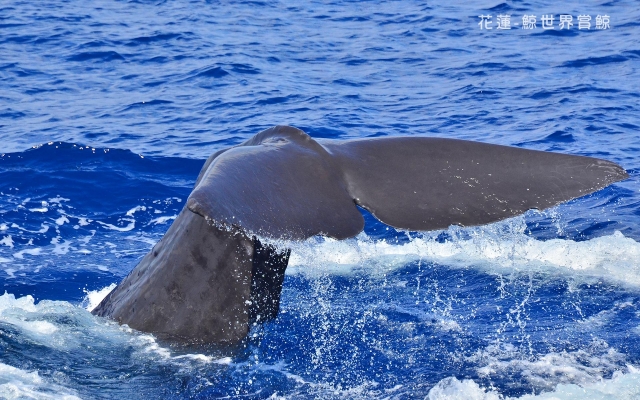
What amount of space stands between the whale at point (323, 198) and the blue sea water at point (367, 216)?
28 centimetres

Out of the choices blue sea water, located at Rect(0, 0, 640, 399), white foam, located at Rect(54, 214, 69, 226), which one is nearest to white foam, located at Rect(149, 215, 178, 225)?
blue sea water, located at Rect(0, 0, 640, 399)

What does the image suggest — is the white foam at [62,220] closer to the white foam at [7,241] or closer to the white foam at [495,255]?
the white foam at [7,241]

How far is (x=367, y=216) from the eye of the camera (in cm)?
1103

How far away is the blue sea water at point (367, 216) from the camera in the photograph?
5.49 meters

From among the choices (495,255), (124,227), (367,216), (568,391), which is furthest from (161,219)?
(568,391)

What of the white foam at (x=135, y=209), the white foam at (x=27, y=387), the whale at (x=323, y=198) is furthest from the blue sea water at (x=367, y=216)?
the whale at (x=323, y=198)

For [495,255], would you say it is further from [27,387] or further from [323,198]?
[27,387]

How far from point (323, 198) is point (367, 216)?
21.0 ft

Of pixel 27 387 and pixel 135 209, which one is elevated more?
pixel 27 387

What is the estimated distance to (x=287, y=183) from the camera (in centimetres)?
461

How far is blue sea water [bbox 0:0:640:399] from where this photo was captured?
216 inches

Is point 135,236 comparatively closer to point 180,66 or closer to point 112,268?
point 112,268

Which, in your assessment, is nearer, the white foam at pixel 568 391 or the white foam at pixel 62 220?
the white foam at pixel 568 391

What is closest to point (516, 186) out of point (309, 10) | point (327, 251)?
point (327, 251)
